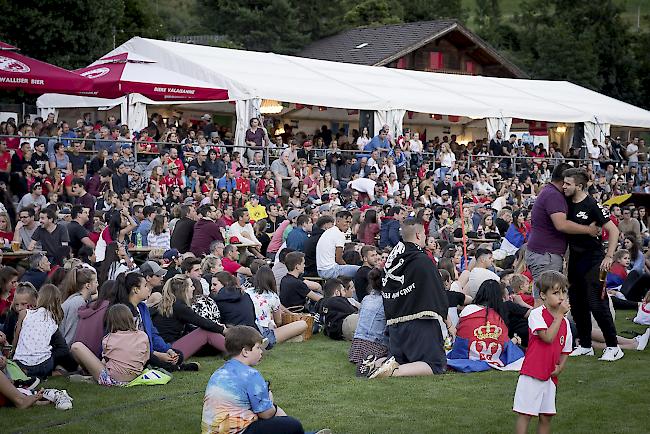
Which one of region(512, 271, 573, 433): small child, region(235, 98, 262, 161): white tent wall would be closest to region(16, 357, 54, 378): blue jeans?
region(512, 271, 573, 433): small child

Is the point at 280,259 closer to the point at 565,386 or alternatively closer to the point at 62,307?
the point at 62,307

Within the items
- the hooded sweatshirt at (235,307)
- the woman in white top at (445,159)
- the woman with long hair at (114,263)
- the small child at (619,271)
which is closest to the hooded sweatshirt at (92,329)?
the hooded sweatshirt at (235,307)

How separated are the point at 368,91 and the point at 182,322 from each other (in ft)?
57.1

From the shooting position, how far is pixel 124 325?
896 centimetres

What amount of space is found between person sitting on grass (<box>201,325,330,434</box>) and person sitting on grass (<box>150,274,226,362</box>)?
12.3 feet

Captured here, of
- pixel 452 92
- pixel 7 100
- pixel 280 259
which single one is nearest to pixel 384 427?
pixel 280 259

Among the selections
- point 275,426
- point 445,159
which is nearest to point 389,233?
point 445,159

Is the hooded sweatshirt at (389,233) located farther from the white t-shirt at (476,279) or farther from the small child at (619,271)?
the white t-shirt at (476,279)

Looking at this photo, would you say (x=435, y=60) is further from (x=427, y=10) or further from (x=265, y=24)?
(x=427, y=10)

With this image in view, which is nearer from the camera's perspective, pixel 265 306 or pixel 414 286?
pixel 414 286

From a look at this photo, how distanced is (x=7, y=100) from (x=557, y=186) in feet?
93.0

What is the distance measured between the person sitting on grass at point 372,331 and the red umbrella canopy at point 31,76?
791cm

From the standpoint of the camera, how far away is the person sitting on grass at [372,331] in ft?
32.0

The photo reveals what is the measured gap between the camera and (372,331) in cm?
984
